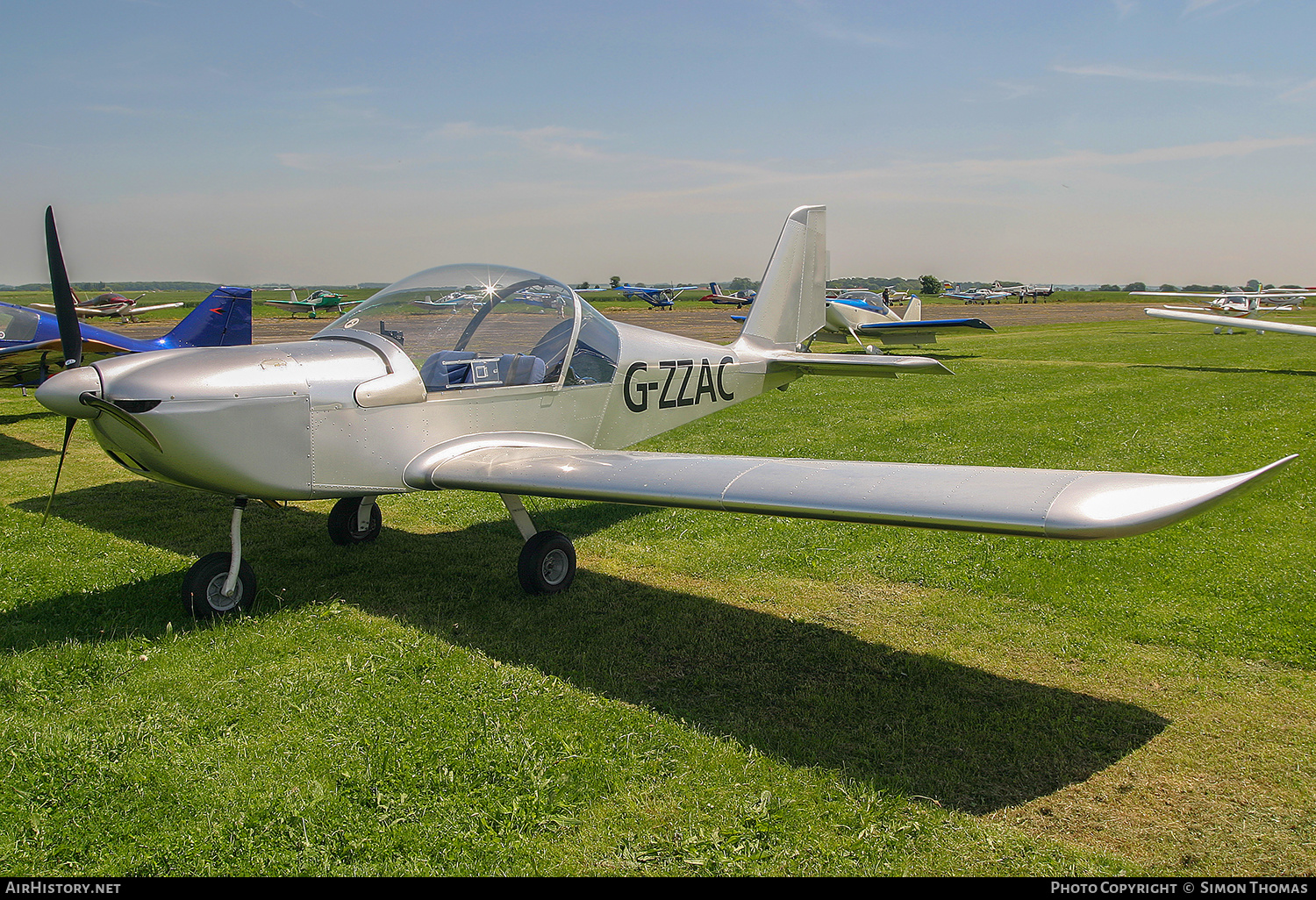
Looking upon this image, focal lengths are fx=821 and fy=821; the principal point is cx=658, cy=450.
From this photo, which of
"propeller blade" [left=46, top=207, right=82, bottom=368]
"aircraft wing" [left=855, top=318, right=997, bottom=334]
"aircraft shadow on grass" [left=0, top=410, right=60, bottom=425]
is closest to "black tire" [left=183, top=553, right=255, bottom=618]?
"propeller blade" [left=46, top=207, right=82, bottom=368]

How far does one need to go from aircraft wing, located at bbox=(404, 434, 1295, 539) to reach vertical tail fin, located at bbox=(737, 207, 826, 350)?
3.76 metres

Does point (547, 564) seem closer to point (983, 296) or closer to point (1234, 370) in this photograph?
point (1234, 370)

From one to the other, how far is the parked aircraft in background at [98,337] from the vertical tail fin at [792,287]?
7.58m

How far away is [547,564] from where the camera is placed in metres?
5.59

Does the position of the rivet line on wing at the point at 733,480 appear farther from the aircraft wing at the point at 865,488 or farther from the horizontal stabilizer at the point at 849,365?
the horizontal stabilizer at the point at 849,365

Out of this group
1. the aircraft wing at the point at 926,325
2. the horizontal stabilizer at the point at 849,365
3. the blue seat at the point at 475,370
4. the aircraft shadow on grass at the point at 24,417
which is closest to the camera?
the blue seat at the point at 475,370

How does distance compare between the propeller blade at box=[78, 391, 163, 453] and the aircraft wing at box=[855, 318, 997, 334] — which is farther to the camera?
the aircraft wing at box=[855, 318, 997, 334]

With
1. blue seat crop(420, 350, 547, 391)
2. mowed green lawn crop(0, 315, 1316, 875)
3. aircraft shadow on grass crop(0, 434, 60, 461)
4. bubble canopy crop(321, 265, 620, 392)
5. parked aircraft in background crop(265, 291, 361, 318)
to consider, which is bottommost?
mowed green lawn crop(0, 315, 1316, 875)

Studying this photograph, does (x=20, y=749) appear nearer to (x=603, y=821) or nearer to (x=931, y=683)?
(x=603, y=821)

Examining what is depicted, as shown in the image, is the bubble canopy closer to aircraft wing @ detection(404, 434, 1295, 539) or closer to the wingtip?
aircraft wing @ detection(404, 434, 1295, 539)

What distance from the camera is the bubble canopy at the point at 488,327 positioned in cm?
572

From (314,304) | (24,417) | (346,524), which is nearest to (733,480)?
(346,524)

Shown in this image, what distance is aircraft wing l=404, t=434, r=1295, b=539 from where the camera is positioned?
10.1 ft

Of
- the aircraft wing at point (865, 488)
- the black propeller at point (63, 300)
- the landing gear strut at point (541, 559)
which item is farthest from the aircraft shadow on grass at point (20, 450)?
the landing gear strut at point (541, 559)
